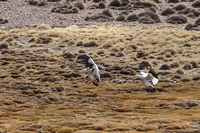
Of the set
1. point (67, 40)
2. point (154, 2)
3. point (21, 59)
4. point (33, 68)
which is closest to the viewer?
point (33, 68)

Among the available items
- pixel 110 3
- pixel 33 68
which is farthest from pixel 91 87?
pixel 110 3

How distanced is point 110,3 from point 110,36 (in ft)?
43.0

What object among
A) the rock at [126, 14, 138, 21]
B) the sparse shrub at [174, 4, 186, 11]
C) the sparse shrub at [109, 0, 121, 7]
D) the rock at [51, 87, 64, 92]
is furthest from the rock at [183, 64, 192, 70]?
the sparse shrub at [109, 0, 121, 7]

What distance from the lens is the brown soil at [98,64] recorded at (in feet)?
42.5

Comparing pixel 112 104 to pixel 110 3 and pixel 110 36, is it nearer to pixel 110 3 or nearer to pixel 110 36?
pixel 110 36

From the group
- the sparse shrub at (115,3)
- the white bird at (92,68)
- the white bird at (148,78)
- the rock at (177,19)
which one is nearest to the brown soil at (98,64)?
the rock at (177,19)

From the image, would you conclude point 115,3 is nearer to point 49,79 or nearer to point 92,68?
point 49,79

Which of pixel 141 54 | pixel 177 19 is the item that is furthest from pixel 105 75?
pixel 177 19

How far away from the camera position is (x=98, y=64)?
28.6m

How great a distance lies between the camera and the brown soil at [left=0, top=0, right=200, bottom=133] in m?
12.9

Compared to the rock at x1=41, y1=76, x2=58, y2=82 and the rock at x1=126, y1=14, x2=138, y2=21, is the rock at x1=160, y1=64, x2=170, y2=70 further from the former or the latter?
the rock at x1=126, y1=14, x2=138, y2=21

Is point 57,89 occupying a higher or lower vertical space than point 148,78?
lower

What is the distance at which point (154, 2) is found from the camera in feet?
166

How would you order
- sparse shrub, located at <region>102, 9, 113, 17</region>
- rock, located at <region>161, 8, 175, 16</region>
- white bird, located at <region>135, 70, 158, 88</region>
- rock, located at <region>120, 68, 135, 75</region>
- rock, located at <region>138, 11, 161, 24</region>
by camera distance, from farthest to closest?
rock, located at <region>161, 8, 175, 16</region>
sparse shrub, located at <region>102, 9, 113, 17</region>
rock, located at <region>138, 11, 161, 24</region>
rock, located at <region>120, 68, 135, 75</region>
white bird, located at <region>135, 70, 158, 88</region>
